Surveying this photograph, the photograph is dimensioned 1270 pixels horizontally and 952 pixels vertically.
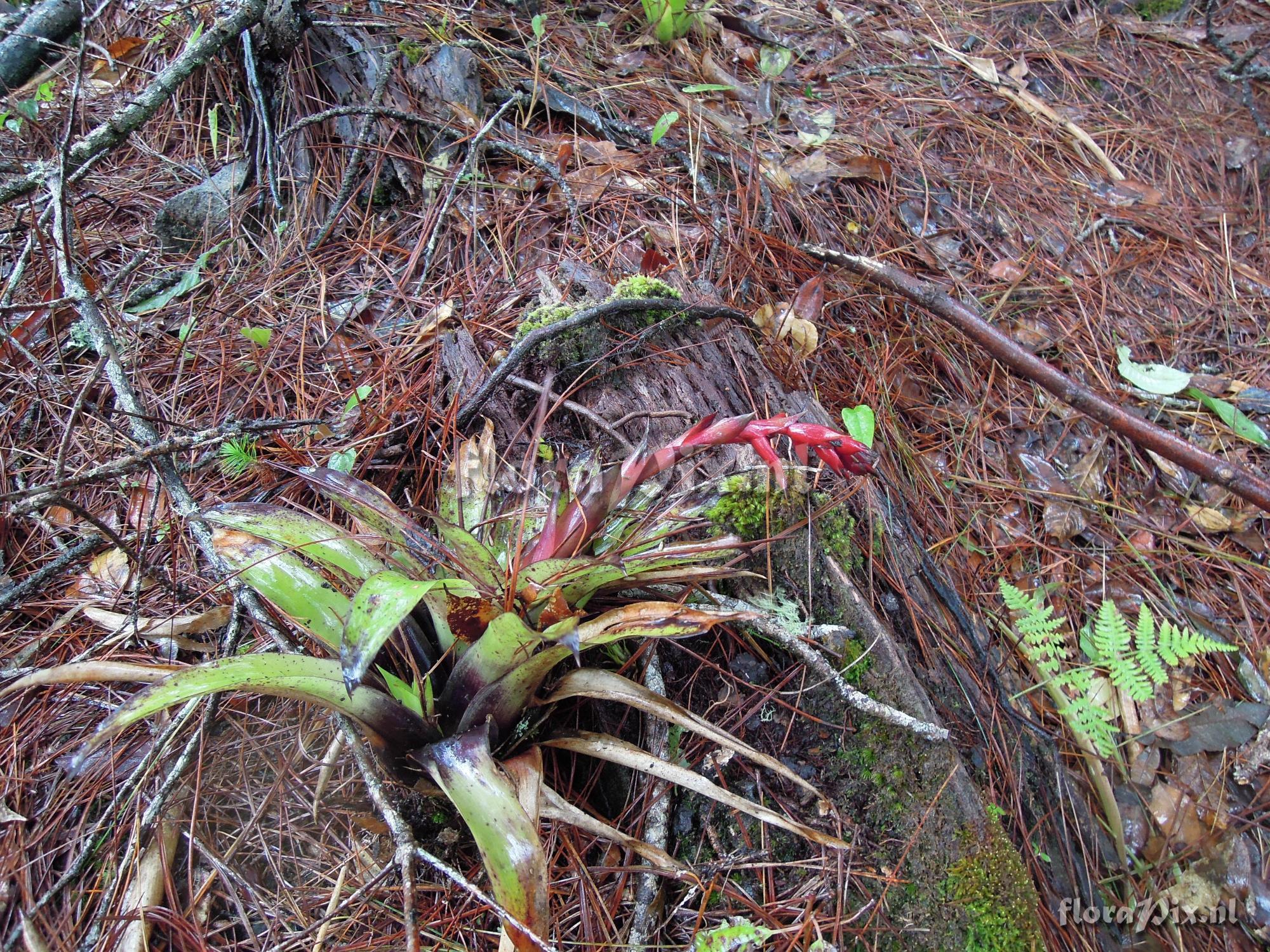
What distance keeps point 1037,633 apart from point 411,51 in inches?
109

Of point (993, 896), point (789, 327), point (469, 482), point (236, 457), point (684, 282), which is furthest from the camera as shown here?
point (789, 327)

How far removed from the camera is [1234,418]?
254 cm

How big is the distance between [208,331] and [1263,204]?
14.1ft

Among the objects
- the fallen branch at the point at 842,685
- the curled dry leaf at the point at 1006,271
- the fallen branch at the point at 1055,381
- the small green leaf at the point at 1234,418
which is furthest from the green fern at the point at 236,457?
the small green leaf at the point at 1234,418

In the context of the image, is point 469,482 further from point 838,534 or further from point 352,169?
point 352,169

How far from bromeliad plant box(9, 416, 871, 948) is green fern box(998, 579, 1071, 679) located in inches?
34.4

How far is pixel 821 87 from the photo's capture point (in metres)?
3.28

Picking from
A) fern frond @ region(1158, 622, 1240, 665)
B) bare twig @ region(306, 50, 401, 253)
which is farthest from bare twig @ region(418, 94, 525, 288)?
fern frond @ region(1158, 622, 1240, 665)

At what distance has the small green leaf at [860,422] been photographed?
6.04 ft

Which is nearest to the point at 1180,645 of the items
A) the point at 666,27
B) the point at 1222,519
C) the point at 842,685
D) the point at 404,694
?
the point at 1222,519

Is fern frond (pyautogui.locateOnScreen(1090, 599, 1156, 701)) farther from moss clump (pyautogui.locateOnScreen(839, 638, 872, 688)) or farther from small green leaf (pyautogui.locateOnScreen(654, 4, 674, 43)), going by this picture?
small green leaf (pyautogui.locateOnScreen(654, 4, 674, 43))

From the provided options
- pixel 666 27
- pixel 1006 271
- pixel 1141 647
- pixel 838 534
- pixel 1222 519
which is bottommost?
pixel 1222 519

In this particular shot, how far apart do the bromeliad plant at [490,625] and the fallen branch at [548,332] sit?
41cm

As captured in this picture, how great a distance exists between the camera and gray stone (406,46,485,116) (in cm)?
257
